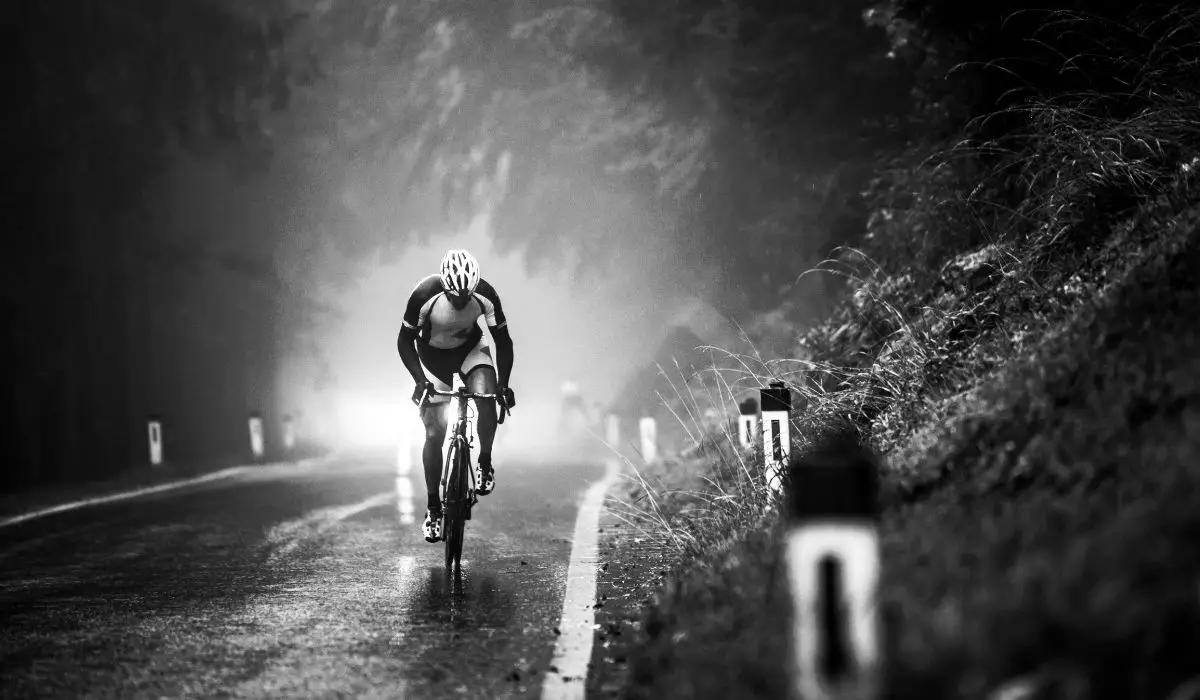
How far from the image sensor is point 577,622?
5.96 metres

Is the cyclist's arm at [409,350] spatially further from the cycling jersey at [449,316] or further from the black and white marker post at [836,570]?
the black and white marker post at [836,570]

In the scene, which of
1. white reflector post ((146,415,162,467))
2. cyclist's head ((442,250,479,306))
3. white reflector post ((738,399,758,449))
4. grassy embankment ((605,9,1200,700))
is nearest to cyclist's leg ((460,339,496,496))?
cyclist's head ((442,250,479,306))

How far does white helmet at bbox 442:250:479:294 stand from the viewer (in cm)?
798

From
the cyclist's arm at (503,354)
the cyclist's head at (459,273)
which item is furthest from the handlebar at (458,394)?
the cyclist's head at (459,273)

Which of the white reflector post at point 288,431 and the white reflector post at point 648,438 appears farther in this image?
the white reflector post at point 288,431

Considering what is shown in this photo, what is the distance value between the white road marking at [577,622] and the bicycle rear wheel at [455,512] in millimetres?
797

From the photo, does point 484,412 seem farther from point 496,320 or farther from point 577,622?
point 577,622

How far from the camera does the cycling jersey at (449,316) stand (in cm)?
826

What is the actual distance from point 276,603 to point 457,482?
162 cm

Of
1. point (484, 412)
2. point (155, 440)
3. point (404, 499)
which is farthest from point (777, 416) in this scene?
point (155, 440)

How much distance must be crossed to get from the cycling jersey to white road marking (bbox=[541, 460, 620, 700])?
1877mm

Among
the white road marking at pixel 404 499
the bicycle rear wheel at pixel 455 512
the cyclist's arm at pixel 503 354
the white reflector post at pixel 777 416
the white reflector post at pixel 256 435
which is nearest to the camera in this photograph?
the bicycle rear wheel at pixel 455 512

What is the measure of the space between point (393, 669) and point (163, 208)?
29.1 meters

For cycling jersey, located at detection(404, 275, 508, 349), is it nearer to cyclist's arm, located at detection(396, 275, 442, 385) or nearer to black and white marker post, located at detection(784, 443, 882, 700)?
cyclist's arm, located at detection(396, 275, 442, 385)
